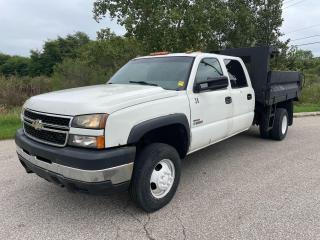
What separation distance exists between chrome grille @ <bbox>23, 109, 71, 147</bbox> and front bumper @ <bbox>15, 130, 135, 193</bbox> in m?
0.09

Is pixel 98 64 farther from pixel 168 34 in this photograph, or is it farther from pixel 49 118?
pixel 49 118

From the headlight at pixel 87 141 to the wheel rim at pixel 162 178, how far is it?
2.75ft

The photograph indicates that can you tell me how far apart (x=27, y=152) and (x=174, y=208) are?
71.8 inches

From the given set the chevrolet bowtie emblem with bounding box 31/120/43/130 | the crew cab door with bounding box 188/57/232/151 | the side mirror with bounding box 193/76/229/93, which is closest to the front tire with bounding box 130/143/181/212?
the crew cab door with bounding box 188/57/232/151

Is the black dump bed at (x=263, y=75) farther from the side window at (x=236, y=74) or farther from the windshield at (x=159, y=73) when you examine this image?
the windshield at (x=159, y=73)

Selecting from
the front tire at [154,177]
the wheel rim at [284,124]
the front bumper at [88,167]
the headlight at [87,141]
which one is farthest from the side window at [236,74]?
the headlight at [87,141]

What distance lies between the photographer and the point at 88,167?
116 inches

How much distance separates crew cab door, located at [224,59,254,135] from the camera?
518 centimetres

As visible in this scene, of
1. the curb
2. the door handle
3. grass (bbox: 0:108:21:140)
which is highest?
the door handle

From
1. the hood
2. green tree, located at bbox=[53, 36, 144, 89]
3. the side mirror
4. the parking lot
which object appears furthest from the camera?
green tree, located at bbox=[53, 36, 144, 89]

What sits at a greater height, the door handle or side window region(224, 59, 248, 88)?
side window region(224, 59, 248, 88)

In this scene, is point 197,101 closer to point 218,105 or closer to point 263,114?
point 218,105

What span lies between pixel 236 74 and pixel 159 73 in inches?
70.9

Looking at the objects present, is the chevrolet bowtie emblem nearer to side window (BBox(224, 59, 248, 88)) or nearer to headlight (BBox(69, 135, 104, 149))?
headlight (BBox(69, 135, 104, 149))
